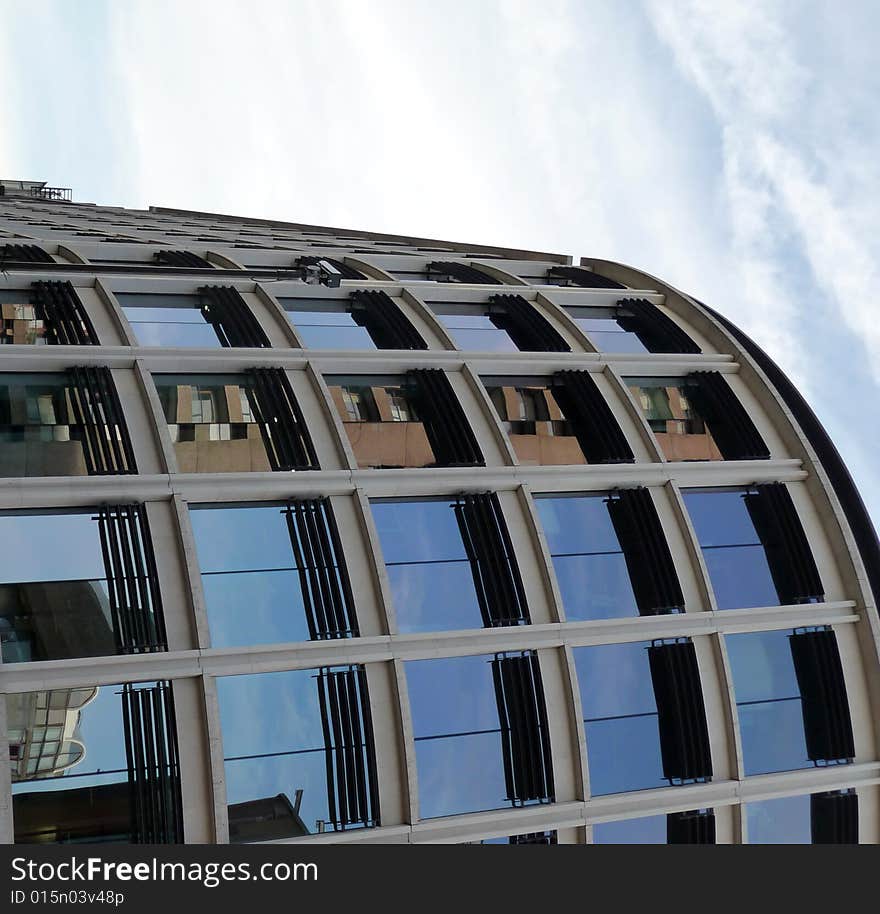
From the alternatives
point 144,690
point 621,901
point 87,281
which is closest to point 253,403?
point 87,281

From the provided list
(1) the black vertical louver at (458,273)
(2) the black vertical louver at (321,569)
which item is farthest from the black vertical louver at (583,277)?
(2) the black vertical louver at (321,569)

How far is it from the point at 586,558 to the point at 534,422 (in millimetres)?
3878

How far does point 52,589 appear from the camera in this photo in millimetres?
16531

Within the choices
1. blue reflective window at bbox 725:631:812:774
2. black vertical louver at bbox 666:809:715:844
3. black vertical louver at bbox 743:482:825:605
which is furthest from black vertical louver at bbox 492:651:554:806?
black vertical louver at bbox 743:482:825:605

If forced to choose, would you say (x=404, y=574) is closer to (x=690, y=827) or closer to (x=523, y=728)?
(x=523, y=728)

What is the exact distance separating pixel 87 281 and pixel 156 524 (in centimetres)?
819

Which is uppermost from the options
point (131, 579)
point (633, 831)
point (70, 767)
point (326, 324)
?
point (326, 324)

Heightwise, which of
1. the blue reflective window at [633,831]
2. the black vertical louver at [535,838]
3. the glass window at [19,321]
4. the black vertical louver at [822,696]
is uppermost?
the glass window at [19,321]

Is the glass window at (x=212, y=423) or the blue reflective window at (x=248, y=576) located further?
the glass window at (x=212, y=423)

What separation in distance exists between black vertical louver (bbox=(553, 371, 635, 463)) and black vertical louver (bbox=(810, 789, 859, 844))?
30.4ft

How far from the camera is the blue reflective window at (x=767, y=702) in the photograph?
21.1 m

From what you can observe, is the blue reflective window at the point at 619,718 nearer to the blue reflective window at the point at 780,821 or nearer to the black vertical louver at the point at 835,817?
the blue reflective window at the point at 780,821

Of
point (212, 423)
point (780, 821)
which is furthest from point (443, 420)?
point (780, 821)

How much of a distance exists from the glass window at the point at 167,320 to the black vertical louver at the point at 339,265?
212 inches
